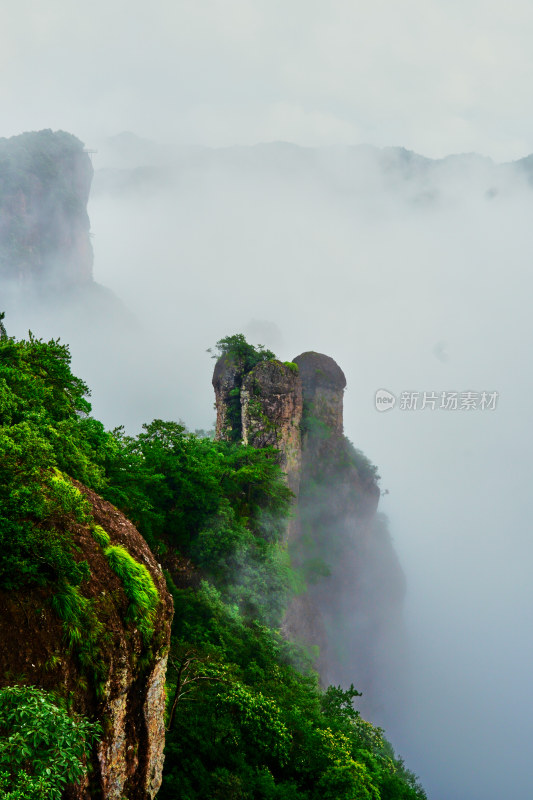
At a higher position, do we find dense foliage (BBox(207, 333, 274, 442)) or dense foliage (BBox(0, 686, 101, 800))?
dense foliage (BBox(207, 333, 274, 442))

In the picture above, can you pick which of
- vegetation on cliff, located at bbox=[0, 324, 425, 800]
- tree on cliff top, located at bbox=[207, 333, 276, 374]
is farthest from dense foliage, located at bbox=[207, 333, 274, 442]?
vegetation on cliff, located at bbox=[0, 324, 425, 800]

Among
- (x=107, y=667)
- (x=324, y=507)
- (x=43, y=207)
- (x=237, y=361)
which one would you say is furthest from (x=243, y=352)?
(x=43, y=207)

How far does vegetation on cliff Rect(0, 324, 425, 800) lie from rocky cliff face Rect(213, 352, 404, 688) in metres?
13.4

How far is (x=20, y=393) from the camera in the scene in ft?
34.5

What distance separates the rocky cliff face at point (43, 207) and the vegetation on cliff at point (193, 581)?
123432 millimetres

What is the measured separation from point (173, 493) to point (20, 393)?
10.5m

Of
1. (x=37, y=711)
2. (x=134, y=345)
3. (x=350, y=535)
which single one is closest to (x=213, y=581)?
(x=37, y=711)

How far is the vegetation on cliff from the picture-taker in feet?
22.7

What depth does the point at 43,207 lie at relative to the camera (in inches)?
4909

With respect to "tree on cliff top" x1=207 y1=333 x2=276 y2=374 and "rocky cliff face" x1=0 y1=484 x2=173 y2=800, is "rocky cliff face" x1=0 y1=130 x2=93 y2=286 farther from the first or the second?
"rocky cliff face" x1=0 y1=484 x2=173 y2=800

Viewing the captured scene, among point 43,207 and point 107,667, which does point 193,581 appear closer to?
point 107,667

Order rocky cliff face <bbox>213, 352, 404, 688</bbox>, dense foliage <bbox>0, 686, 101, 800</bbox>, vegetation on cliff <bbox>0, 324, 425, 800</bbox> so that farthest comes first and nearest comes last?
rocky cliff face <bbox>213, 352, 404, 688</bbox> < vegetation on cliff <bbox>0, 324, 425, 800</bbox> < dense foliage <bbox>0, 686, 101, 800</bbox>

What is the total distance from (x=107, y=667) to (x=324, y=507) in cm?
4592

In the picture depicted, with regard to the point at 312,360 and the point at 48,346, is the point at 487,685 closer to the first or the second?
the point at 312,360
